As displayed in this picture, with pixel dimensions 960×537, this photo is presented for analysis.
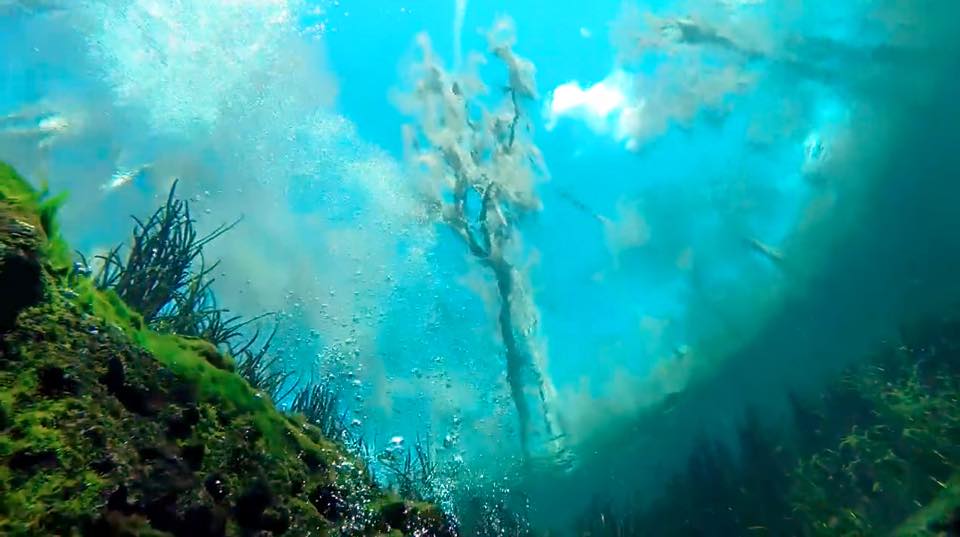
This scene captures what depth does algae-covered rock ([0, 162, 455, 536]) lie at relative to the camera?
2289 mm

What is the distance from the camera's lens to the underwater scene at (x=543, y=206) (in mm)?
12820

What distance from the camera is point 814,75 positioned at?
1523cm

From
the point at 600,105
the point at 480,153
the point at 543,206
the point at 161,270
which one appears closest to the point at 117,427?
the point at 161,270

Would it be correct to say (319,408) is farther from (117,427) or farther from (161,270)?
(117,427)

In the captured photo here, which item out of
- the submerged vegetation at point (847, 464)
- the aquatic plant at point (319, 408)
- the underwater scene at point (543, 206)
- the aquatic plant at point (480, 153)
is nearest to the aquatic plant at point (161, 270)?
the underwater scene at point (543, 206)

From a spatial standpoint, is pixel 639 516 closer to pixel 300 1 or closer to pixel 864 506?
pixel 864 506

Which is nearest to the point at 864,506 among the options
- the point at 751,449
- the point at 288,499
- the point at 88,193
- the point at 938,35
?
the point at 751,449

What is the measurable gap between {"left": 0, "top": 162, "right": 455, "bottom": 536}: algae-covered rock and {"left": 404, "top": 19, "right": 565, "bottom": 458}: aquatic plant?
38.0 ft

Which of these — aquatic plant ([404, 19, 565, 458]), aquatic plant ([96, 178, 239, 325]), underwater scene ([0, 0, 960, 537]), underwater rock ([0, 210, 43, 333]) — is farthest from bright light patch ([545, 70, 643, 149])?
underwater rock ([0, 210, 43, 333])

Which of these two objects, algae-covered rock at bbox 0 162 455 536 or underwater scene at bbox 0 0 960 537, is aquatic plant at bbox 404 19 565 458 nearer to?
underwater scene at bbox 0 0 960 537

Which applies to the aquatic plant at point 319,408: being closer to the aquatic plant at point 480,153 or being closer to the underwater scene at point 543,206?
the underwater scene at point 543,206

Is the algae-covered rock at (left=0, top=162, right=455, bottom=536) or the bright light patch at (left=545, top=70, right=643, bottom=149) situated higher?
the bright light patch at (left=545, top=70, right=643, bottom=149)

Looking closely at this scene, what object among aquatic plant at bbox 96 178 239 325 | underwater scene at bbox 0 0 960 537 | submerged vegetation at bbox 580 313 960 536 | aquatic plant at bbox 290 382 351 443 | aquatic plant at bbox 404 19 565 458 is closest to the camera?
aquatic plant at bbox 96 178 239 325

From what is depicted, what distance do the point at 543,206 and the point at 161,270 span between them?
11571mm
